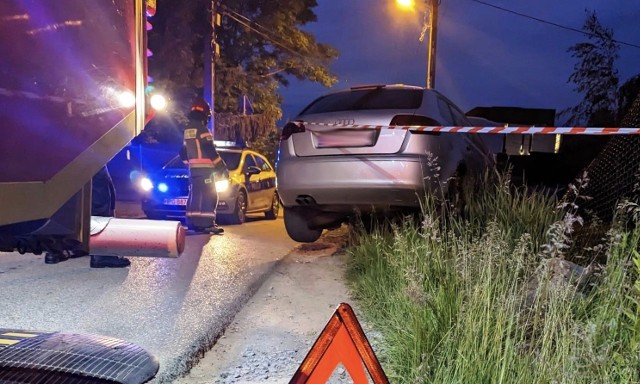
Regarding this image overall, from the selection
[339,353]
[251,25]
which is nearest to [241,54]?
[251,25]

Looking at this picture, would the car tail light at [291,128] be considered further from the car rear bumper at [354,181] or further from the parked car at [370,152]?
the car rear bumper at [354,181]

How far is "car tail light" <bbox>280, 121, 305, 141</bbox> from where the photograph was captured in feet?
17.9

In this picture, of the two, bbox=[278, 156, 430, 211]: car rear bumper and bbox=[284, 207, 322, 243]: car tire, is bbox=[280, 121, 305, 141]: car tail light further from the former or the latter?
bbox=[284, 207, 322, 243]: car tire

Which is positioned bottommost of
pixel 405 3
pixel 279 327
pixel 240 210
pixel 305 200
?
pixel 240 210

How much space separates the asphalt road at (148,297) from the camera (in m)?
3.95

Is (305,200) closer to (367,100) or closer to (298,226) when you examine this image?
(298,226)

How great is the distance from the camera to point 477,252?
329 cm

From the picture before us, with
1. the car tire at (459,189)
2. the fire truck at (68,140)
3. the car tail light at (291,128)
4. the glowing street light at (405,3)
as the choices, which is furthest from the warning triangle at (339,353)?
the glowing street light at (405,3)

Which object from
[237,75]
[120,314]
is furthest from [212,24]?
[120,314]

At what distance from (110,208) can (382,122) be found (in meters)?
2.58

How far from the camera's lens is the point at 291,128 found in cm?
551

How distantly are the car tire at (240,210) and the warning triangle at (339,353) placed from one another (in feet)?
26.8

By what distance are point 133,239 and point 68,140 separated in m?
0.79

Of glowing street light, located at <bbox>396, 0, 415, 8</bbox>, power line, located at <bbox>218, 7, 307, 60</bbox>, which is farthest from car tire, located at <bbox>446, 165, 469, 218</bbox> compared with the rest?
power line, located at <bbox>218, 7, 307, 60</bbox>
